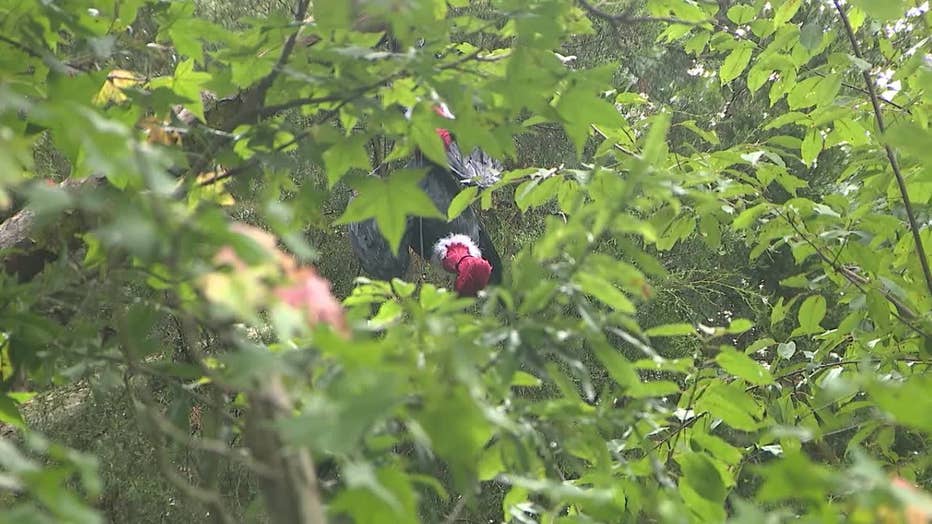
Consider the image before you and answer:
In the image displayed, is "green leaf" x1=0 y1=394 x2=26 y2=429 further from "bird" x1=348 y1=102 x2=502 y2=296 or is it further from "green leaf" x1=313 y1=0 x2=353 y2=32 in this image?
"bird" x1=348 y1=102 x2=502 y2=296

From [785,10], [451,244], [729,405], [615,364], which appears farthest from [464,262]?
[615,364]

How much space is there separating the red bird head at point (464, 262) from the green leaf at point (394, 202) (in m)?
1.05

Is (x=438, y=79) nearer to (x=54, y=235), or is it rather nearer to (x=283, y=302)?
(x=283, y=302)

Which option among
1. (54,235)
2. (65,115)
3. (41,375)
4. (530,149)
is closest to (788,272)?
(530,149)

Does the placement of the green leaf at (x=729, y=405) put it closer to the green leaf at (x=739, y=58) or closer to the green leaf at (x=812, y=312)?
the green leaf at (x=812, y=312)

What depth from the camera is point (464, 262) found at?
175 cm

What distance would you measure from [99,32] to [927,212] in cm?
120

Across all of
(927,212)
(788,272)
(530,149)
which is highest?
(927,212)

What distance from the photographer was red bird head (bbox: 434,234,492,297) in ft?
5.65

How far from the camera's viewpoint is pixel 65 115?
1.26ft

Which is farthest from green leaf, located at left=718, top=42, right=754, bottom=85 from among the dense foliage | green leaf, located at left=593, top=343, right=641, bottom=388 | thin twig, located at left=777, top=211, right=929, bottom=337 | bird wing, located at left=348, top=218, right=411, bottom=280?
green leaf, located at left=593, top=343, right=641, bottom=388

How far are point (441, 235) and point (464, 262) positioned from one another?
0.62 ft

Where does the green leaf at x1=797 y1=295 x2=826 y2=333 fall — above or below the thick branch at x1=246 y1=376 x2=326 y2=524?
below

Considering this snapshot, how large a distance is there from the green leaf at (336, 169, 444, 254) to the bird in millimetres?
1096
